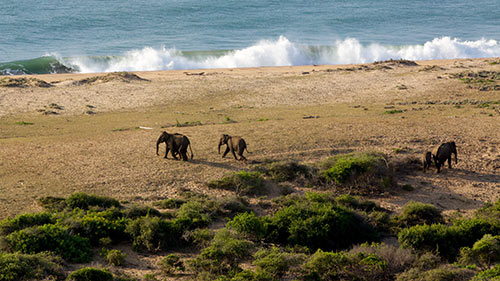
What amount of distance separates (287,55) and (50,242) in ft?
149

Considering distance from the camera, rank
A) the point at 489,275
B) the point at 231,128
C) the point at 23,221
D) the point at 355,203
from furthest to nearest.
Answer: the point at 231,128, the point at 355,203, the point at 23,221, the point at 489,275

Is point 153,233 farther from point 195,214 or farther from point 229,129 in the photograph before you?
point 229,129

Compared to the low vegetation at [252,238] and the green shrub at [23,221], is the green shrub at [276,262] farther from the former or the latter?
the green shrub at [23,221]

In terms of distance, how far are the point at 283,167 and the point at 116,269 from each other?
7319 millimetres

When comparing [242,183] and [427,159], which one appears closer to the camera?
[242,183]

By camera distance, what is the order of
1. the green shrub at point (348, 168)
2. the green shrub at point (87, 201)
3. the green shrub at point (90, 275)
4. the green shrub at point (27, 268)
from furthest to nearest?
the green shrub at point (348, 168)
the green shrub at point (87, 201)
the green shrub at point (90, 275)
the green shrub at point (27, 268)

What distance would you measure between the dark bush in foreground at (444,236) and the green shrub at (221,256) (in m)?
3.63

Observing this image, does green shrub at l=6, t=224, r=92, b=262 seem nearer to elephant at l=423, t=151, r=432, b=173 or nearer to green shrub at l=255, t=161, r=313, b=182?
green shrub at l=255, t=161, r=313, b=182

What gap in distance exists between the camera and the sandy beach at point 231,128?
16.2 metres

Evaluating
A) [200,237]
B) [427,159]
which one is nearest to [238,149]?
[200,237]

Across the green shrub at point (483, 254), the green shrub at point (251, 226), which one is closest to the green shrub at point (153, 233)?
the green shrub at point (251, 226)

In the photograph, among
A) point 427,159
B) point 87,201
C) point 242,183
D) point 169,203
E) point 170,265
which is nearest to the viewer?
point 170,265

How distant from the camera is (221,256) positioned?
1114cm

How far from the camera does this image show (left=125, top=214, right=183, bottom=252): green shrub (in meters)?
12.1
